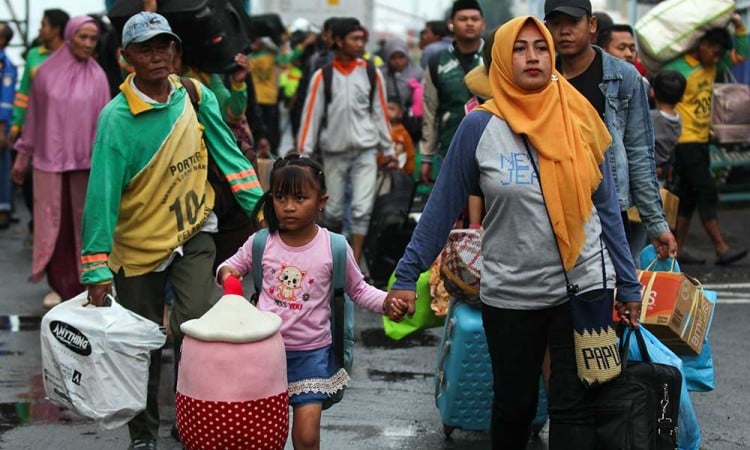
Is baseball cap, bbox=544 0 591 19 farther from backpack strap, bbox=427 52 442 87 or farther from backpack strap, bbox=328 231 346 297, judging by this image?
backpack strap, bbox=427 52 442 87

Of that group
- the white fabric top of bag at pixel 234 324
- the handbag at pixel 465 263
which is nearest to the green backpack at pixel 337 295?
the white fabric top of bag at pixel 234 324

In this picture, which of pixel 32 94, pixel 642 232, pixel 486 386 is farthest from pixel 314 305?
pixel 32 94

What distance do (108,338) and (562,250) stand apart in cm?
186

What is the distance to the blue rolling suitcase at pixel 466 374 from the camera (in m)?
6.21

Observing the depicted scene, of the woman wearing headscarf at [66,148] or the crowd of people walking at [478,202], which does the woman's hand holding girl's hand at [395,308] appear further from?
the woman wearing headscarf at [66,148]

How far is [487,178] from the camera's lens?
202 inches

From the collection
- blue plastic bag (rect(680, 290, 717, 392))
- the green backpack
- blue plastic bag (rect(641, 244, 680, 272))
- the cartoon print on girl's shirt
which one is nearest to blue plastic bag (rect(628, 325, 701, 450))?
blue plastic bag (rect(680, 290, 717, 392))

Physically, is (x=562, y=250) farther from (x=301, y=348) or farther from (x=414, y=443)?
(x=414, y=443)

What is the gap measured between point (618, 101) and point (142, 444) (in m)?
2.43

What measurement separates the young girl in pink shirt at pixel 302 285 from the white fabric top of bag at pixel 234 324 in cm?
46

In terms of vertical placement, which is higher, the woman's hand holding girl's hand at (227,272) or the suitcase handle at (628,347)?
the woman's hand holding girl's hand at (227,272)

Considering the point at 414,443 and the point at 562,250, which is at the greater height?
the point at 562,250

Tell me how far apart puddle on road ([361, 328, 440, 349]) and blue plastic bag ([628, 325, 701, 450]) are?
125 inches

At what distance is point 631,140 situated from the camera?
6160 millimetres
